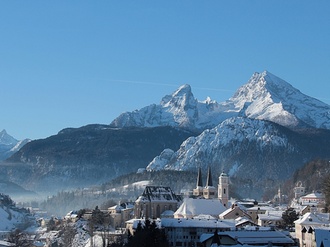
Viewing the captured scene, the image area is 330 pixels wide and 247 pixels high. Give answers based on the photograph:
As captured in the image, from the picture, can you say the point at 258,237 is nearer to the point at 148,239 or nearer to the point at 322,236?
the point at 322,236

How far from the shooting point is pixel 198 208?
504ft

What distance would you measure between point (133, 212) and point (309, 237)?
74087 mm

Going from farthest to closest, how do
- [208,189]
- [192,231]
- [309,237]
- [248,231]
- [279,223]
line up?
[208,189], [279,223], [192,231], [248,231], [309,237]

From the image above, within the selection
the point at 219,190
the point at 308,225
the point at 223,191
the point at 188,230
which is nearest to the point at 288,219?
the point at 188,230

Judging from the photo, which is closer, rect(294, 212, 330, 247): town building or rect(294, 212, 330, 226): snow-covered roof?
rect(294, 212, 330, 247): town building

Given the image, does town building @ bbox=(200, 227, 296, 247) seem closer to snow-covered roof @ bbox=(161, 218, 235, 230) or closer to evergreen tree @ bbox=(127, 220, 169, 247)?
evergreen tree @ bbox=(127, 220, 169, 247)

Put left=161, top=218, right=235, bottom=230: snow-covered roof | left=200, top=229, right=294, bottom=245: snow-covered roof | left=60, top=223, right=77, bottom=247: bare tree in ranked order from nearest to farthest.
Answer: left=200, top=229, right=294, bottom=245: snow-covered roof → left=161, top=218, right=235, bottom=230: snow-covered roof → left=60, top=223, right=77, bottom=247: bare tree

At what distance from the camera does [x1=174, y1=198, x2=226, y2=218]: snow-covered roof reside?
497 ft

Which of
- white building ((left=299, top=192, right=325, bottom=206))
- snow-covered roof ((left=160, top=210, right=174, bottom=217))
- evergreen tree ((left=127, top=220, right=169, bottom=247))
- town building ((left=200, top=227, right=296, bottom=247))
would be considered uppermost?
white building ((left=299, top=192, right=325, bottom=206))

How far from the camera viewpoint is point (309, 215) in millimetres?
118562

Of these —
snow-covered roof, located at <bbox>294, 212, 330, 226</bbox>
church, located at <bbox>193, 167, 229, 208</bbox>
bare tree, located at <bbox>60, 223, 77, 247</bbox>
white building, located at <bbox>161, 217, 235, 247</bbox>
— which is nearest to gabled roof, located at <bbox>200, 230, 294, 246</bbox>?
snow-covered roof, located at <bbox>294, 212, 330, 226</bbox>

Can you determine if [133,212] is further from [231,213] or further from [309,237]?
[309,237]

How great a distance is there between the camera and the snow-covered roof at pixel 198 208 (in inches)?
5969

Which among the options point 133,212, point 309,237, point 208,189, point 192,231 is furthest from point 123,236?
point 208,189
